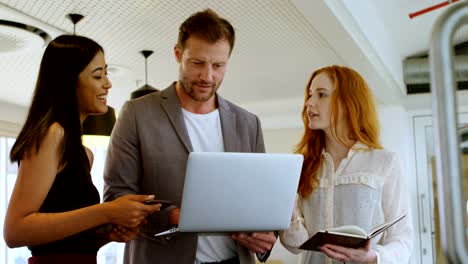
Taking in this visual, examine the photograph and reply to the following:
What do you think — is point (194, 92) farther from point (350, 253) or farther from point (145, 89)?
point (145, 89)

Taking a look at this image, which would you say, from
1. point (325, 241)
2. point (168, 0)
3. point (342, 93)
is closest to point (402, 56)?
point (168, 0)

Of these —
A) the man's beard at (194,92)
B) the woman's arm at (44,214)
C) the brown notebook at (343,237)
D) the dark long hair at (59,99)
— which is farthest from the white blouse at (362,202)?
the dark long hair at (59,99)

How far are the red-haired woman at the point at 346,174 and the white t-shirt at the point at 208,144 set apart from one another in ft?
0.90

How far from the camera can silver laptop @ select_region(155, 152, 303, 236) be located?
136cm

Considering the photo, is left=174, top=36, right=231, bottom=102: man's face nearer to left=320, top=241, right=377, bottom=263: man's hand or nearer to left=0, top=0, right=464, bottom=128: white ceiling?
left=320, top=241, right=377, bottom=263: man's hand

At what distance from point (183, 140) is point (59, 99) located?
0.39m

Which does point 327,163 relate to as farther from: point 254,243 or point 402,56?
point 402,56

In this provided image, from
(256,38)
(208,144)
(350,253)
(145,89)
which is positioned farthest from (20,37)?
(350,253)

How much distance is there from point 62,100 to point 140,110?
0.28 meters

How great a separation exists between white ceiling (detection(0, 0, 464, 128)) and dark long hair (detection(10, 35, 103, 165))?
4.51 ft

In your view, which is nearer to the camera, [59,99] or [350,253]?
[59,99]

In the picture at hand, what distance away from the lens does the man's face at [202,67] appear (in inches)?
68.3

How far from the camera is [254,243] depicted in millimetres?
1579

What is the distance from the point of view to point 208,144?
5.71 feet
